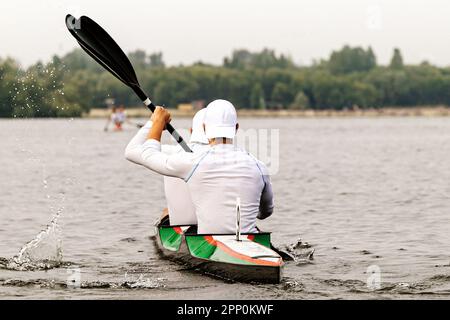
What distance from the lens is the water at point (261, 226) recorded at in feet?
42.4

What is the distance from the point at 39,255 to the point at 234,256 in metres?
4.83

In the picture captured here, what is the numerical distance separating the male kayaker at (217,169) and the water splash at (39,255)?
11.2 feet

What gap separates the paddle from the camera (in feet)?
48.0

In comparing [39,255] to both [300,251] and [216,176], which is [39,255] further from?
[216,176]

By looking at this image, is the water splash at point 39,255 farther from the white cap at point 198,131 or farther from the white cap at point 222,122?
the white cap at point 222,122

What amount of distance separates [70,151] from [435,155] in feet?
66.8

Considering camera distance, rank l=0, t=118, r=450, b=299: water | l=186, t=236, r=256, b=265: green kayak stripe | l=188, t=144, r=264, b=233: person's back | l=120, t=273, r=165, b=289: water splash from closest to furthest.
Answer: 1. l=186, t=236, r=256, b=265: green kayak stripe
2. l=188, t=144, r=264, b=233: person's back
3. l=0, t=118, r=450, b=299: water
4. l=120, t=273, r=165, b=289: water splash

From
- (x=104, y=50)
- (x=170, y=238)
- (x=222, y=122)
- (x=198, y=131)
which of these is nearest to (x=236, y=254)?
(x=222, y=122)

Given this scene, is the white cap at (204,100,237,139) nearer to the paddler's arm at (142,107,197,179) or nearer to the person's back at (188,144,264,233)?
the person's back at (188,144,264,233)

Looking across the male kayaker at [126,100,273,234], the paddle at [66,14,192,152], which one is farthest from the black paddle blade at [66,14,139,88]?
the male kayaker at [126,100,273,234]

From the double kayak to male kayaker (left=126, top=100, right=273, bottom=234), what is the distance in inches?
9.6

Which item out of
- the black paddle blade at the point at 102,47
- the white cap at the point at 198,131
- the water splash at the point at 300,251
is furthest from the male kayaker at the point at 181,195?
the water splash at the point at 300,251

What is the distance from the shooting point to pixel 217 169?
12.7 meters
